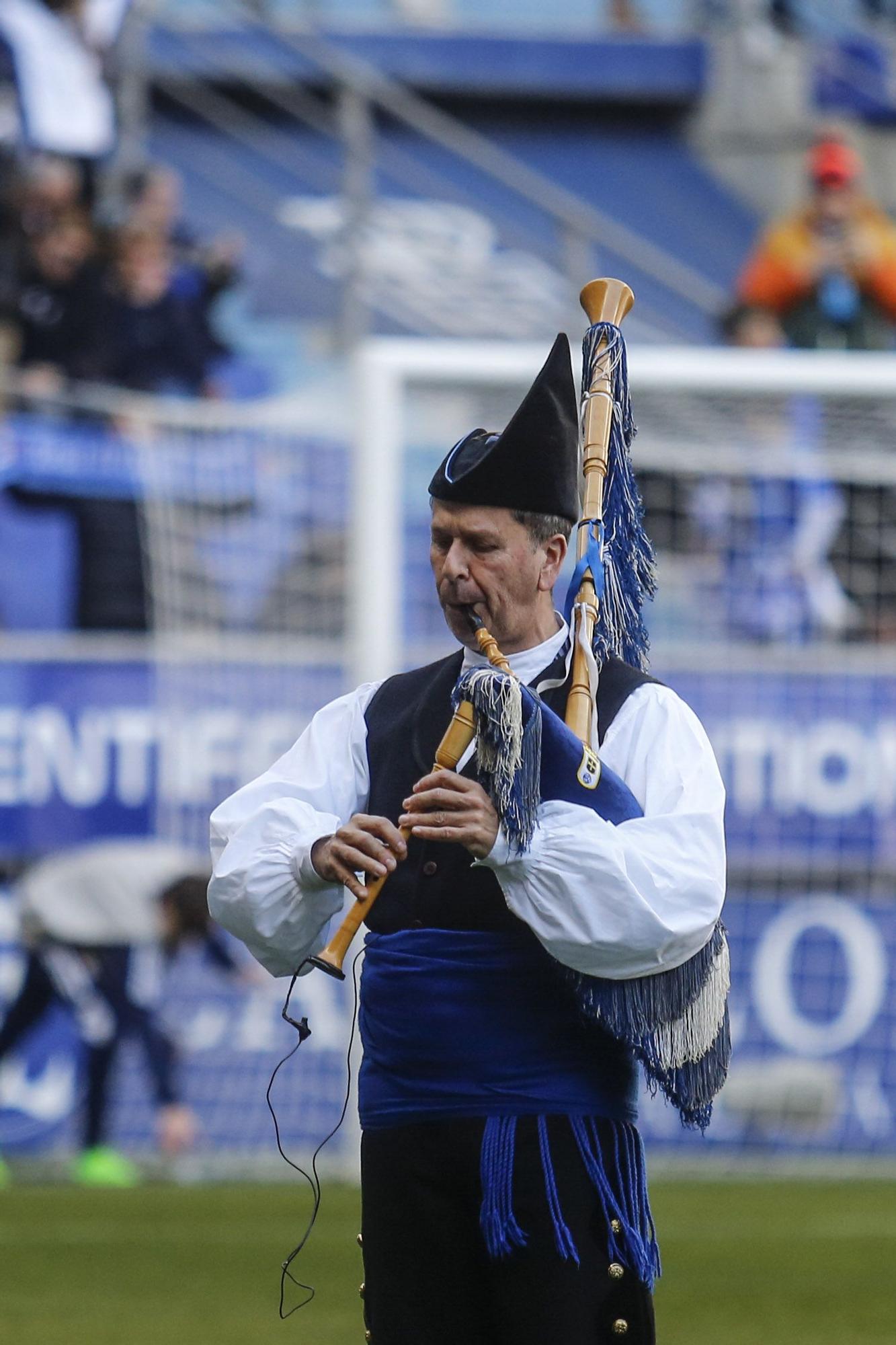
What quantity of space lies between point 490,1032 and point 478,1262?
1.03ft

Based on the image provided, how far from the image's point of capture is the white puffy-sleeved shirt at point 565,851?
3.04 metres

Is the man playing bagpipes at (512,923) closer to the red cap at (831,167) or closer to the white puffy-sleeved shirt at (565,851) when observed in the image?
the white puffy-sleeved shirt at (565,851)

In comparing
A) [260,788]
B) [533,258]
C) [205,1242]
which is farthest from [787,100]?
[260,788]

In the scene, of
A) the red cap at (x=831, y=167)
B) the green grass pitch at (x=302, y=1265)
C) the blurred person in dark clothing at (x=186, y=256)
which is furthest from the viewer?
the red cap at (x=831, y=167)

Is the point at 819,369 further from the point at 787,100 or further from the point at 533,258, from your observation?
the point at 787,100

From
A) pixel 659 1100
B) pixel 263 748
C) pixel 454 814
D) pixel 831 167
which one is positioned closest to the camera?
pixel 454 814

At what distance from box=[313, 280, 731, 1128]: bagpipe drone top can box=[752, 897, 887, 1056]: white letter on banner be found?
5.53m

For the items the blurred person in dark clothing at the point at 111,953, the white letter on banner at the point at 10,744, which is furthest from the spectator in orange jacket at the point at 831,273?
the white letter on banner at the point at 10,744

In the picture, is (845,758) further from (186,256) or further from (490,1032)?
(490,1032)

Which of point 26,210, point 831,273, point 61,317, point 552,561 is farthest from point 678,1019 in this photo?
point 26,210

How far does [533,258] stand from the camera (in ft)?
48.3

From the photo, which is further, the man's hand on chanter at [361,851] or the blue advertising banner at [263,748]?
the blue advertising banner at [263,748]

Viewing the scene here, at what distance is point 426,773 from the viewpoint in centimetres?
332

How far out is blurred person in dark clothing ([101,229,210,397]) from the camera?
11.0 m
